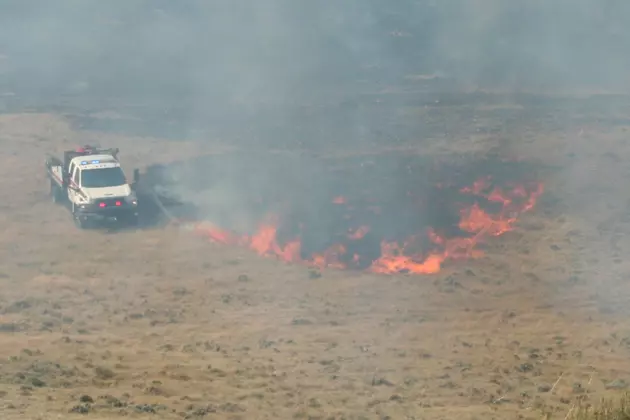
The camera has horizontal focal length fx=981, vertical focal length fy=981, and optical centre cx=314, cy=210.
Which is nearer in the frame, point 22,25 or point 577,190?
point 577,190

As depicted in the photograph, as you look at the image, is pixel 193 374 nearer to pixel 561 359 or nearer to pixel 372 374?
pixel 372 374

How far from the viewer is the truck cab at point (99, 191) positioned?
90.5ft

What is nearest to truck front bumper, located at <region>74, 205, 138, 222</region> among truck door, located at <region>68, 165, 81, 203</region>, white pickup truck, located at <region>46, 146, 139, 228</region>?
white pickup truck, located at <region>46, 146, 139, 228</region>

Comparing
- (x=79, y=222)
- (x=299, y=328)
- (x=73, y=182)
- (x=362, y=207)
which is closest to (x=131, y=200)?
(x=79, y=222)

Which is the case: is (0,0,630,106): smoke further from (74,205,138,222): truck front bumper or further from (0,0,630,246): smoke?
(74,205,138,222): truck front bumper

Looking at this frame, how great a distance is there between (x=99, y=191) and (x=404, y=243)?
347 inches

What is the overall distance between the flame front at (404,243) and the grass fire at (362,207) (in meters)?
0.03

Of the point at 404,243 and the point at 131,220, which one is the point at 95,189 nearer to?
the point at 131,220

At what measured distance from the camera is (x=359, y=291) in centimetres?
2306

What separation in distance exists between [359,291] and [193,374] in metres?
6.60

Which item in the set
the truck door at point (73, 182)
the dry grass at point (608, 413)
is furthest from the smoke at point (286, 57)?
the dry grass at point (608, 413)

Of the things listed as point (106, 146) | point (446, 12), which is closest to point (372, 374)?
point (106, 146)

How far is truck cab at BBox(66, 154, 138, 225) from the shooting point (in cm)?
2758

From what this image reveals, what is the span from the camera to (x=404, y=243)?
85.7 feet
